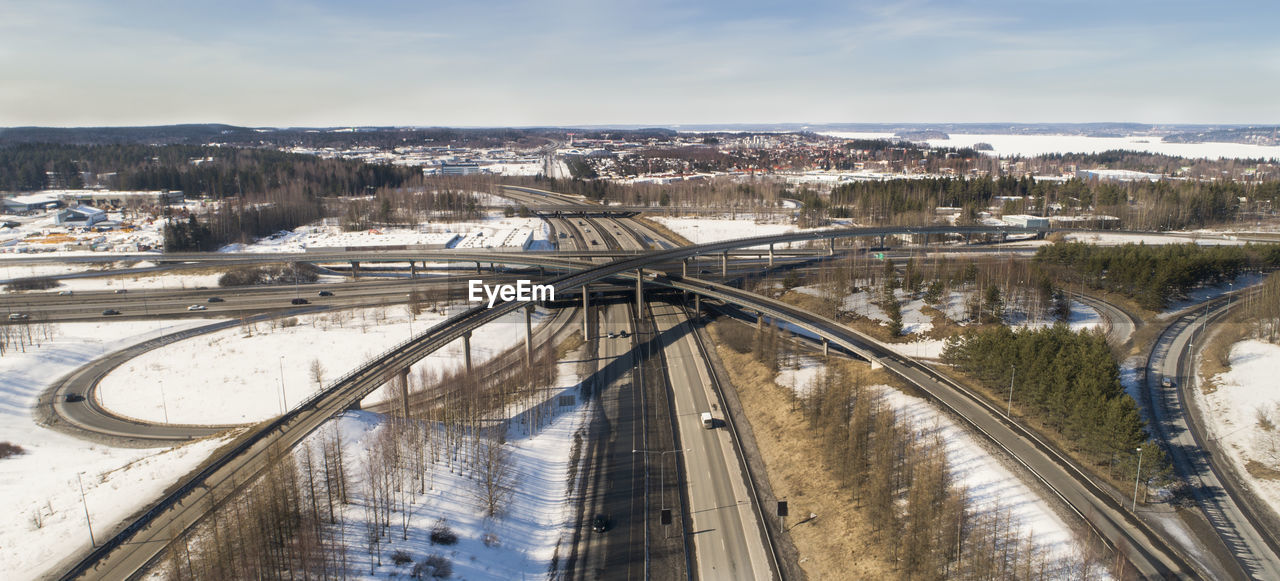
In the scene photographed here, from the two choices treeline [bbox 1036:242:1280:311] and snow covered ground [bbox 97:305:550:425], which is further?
treeline [bbox 1036:242:1280:311]

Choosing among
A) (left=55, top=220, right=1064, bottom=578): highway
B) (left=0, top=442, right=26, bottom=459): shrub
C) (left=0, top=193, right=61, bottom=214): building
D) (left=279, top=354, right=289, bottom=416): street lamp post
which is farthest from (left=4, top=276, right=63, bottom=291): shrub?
(left=0, top=193, right=61, bottom=214): building

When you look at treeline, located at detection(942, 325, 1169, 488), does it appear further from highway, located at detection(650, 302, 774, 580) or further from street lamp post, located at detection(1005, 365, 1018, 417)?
highway, located at detection(650, 302, 774, 580)

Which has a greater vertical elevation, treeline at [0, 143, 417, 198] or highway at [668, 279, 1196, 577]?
treeline at [0, 143, 417, 198]

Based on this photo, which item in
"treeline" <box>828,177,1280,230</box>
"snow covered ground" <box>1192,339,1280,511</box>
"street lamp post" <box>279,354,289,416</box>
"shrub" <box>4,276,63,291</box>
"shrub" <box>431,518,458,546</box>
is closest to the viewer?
"shrub" <box>431,518,458,546</box>

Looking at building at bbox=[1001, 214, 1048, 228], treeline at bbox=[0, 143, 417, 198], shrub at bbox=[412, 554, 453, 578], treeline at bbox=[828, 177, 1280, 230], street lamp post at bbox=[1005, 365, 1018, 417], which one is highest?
treeline at bbox=[0, 143, 417, 198]

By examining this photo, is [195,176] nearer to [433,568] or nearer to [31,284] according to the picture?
[31,284]

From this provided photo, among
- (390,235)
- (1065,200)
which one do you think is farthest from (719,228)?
(1065,200)
